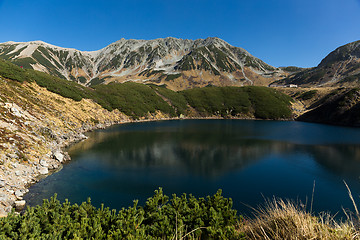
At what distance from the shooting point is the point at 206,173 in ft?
90.7

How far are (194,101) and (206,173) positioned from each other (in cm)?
11218

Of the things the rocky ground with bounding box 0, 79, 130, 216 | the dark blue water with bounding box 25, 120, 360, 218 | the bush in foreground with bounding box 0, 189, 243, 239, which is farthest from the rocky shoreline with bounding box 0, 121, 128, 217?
the bush in foreground with bounding box 0, 189, 243, 239

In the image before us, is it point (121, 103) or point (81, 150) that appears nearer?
point (81, 150)

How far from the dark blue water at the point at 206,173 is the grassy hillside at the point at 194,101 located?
56.3m

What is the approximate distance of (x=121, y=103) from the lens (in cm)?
9531

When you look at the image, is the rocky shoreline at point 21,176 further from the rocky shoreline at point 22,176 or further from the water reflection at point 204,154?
the water reflection at point 204,154

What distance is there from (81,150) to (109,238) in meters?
35.3

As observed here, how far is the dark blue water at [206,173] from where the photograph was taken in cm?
2064

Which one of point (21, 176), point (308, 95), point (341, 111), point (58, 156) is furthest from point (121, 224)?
point (308, 95)

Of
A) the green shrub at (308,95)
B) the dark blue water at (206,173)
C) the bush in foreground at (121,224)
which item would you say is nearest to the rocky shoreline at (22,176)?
the dark blue water at (206,173)

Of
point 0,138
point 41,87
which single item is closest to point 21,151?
point 0,138

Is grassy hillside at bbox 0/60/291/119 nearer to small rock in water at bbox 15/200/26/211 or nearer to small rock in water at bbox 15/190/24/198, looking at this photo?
small rock in water at bbox 15/190/24/198

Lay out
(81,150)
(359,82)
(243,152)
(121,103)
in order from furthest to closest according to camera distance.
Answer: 1. (359,82)
2. (121,103)
3. (243,152)
4. (81,150)

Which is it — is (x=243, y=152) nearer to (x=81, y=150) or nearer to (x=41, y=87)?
(x=81, y=150)
